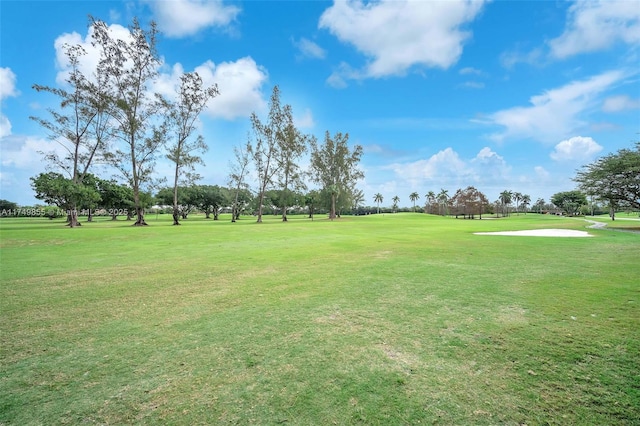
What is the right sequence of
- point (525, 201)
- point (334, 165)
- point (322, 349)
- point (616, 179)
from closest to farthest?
point (322, 349) → point (616, 179) → point (334, 165) → point (525, 201)

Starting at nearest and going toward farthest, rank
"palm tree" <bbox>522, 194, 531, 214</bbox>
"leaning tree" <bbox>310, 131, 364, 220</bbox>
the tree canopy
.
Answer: the tree canopy → "leaning tree" <bbox>310, 131, 364, 220</bbox> → "palm tree" <bbox>522, 194, 531, 214</bbox>

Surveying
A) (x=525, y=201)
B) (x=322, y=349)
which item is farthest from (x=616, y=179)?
(x=525, y=201)

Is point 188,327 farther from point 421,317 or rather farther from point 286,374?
point 421,317

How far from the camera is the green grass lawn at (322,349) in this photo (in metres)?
2.59

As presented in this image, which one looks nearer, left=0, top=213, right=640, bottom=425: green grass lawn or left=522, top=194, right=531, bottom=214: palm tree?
left=0, top=213, right=640, bottom=425: green grass lawn

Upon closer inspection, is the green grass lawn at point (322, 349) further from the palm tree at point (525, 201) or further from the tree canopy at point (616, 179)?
the palm tree at point (525, 201)

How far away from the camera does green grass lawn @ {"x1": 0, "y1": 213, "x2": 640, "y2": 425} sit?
259cm

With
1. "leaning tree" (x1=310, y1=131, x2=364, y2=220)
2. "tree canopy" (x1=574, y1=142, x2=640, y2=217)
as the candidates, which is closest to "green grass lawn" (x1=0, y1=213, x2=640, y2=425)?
"tree canopy" (x1=574, y1=142, x2=640, y2=217)

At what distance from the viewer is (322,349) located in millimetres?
3660

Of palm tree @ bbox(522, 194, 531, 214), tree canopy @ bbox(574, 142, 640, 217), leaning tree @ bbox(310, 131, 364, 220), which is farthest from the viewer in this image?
palm tree @ bbox(522, 194, 531, 214)

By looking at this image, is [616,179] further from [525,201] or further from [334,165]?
[525,201]

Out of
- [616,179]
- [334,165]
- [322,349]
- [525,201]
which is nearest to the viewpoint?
[322,349]

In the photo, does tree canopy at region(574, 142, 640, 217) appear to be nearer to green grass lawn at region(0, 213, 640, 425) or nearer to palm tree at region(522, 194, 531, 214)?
green grass lawn at region(0, 213, 640, 425)

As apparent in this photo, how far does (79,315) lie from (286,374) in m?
4.20
